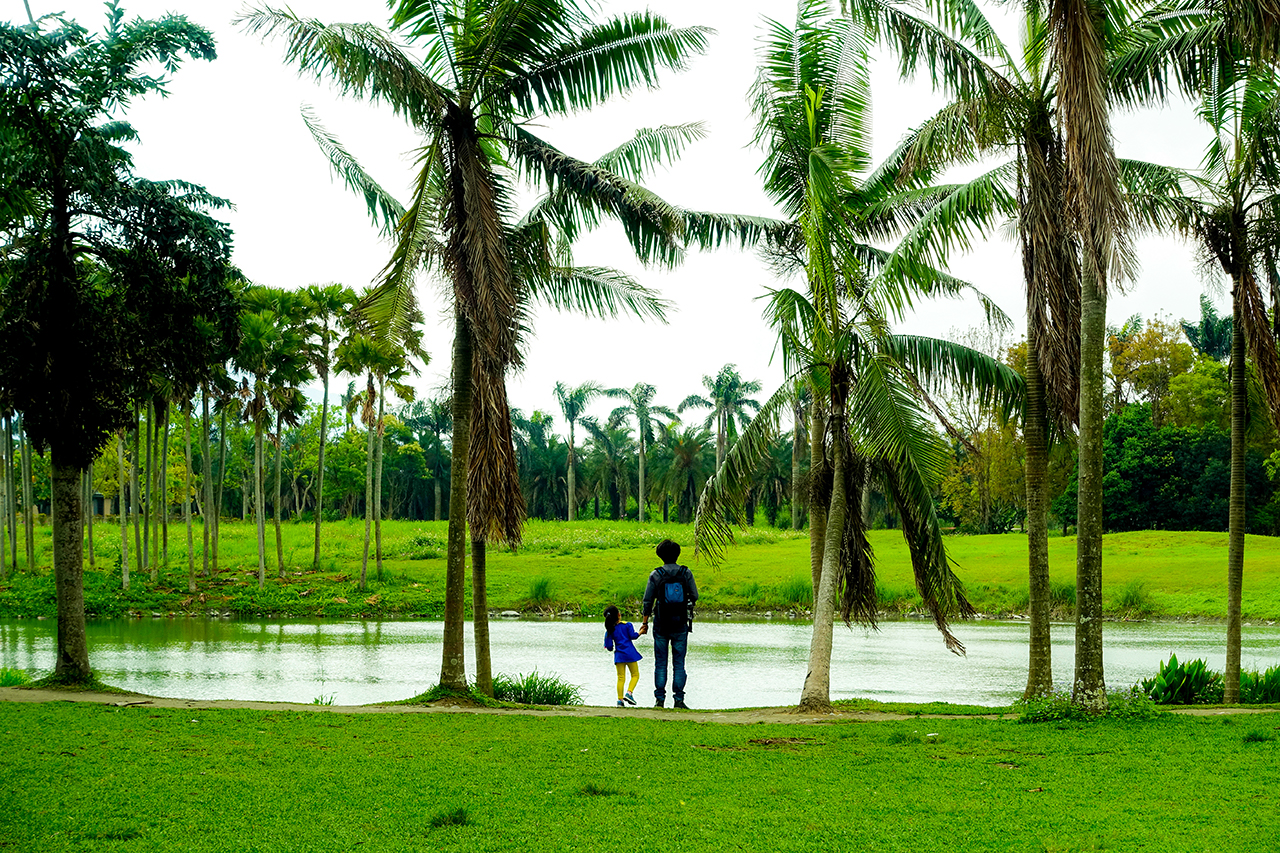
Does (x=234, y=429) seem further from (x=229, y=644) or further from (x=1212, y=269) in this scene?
(x=1212, y=269)

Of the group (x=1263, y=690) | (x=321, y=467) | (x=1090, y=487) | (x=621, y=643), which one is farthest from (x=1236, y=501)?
(x=321, y=467)

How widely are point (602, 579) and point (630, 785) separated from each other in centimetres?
3782

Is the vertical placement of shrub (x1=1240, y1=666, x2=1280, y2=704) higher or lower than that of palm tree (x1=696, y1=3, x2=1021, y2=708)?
lower

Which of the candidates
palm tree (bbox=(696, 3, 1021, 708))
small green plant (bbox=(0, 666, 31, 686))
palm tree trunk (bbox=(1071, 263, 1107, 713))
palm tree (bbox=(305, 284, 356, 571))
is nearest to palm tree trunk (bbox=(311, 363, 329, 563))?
palm tree (bbox=(305, 284, 356, 571))

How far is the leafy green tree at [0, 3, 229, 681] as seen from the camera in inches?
542

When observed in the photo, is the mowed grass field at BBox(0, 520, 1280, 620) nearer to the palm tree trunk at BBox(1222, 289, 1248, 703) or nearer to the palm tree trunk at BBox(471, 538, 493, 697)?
the palm tree trunk at BBox(471, 538, 493, 697)

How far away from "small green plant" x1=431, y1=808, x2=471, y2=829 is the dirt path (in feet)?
18.5

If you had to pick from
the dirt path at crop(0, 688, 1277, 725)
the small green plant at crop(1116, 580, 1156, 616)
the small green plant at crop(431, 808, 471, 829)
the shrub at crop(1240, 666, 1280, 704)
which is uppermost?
the small green plant at crop(431, 808, 471, 829)

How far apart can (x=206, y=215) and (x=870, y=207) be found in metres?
10.1

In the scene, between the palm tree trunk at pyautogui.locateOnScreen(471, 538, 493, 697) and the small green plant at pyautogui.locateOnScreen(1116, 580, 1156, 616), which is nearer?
the palm tree trunk at pyautogui.locateOnScreen(471, 538, 493, 697)

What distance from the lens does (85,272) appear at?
16266 mm

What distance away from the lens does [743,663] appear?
24.0 metres

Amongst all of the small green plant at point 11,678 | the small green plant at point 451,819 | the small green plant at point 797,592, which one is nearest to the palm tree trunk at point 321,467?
the small green plant at point 797,592

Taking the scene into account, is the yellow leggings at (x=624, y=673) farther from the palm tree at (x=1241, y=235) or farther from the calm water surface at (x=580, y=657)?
the palm tree at (x=1241, y=235)
